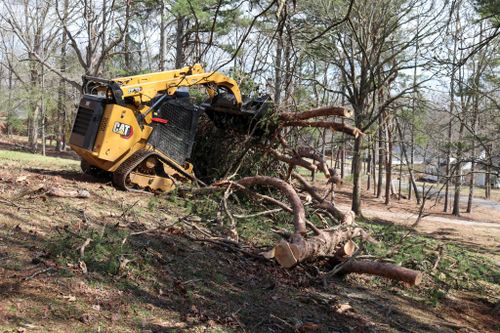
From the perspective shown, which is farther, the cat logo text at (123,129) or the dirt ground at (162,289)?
the cat logo text at (123,129)

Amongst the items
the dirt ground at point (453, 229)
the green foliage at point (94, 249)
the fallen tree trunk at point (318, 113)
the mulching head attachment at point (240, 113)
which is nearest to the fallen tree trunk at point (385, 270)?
the green foliage at point (94, 249)

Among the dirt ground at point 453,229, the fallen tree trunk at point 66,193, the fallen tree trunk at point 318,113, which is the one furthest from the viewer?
the dirt ground at point 453,229

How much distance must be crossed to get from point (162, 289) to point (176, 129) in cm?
489

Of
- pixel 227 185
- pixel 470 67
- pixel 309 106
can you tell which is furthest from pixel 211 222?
pixel 470 67

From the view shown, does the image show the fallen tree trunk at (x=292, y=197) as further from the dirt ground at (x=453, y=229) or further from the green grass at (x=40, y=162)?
the dirt ground at (x=453, y=229)

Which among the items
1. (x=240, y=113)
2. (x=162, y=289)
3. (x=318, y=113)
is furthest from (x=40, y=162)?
(x=162, y=289)

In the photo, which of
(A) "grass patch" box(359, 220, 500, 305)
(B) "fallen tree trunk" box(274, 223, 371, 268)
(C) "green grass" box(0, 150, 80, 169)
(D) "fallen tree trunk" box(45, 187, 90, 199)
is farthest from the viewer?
(C) "green grass" box(0, 150, 80, 169)

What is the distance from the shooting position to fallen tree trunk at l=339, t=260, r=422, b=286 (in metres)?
5.95

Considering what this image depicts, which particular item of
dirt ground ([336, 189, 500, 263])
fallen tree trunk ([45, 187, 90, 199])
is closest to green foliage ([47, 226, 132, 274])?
fallen tree trunk ([45, 187, 90, 199])

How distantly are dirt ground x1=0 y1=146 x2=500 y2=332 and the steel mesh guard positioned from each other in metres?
1.65

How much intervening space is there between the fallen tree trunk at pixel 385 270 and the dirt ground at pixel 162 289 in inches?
11.2

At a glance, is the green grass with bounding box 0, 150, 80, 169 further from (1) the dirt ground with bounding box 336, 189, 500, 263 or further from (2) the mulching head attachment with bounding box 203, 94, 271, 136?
(1) the dirt ground with bounding box 336, 189, 500, 263

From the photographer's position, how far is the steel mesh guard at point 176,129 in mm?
8953

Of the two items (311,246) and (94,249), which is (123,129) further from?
(311,246)
